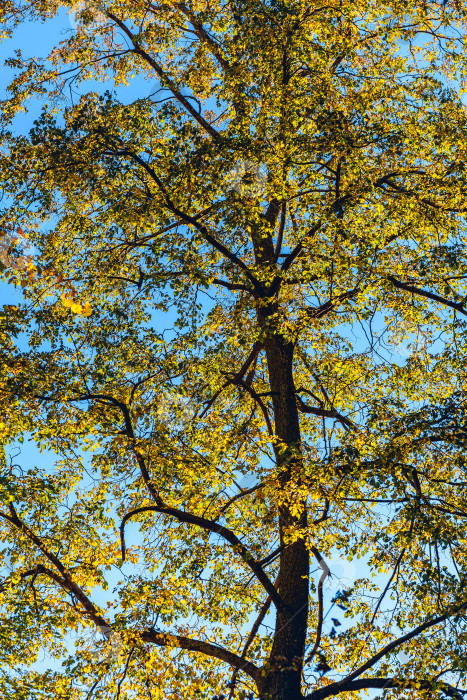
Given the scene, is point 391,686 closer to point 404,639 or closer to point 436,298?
point 404,639

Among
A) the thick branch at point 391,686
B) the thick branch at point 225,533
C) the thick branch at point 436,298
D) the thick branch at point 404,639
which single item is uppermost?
the thick branch at point 436,298

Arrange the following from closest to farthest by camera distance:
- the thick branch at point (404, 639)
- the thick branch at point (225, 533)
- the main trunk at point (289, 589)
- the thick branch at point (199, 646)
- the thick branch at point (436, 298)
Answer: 1. the thick branch at point (404, 639)
2. the main trunk at point (289, 589)
3. the thick branch at point (199, 646)
4. the thick branch at point (225, 533)
5. the thick branch at point (436, 298)

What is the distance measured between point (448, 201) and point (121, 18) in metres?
8.53

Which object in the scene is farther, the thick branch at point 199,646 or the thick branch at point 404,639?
the thick branch at point 199,646

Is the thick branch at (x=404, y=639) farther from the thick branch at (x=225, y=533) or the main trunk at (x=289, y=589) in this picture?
the thick branch at (x=225, y=533)

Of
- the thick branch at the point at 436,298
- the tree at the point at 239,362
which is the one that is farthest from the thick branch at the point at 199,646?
the thick branch at the point at 436,298

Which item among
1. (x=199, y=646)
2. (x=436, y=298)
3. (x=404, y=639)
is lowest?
(x=404, y=639)

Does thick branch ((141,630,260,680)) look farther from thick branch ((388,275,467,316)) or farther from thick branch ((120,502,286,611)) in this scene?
thick branch ((388,275,467,316))

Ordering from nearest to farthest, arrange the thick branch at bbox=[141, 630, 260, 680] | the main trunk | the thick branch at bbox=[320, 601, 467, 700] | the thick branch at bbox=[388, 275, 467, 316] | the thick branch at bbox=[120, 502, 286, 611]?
1. the thick branch at bbox=[320, 601, 467, 700]
2. the main trunk
3. the thick branch at bbox=[141, 630, 260, 680]
4. the thick branch at bbox=[120, 502, 286, 611]
5. the thick branch at bbox=[388, 275, 467, 316]

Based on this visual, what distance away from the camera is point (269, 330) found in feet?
35.5

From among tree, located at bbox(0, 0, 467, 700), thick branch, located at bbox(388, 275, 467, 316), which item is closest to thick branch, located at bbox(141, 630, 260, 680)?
tree, located at bbox(0, 0, 467, 700)

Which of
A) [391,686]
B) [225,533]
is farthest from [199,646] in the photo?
[391,686]

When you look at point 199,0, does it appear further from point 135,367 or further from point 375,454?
point 375,454

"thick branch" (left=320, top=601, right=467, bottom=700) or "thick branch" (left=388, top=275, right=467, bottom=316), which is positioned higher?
"thick branch" (left=388, top=275, right=467, bottom=316)
